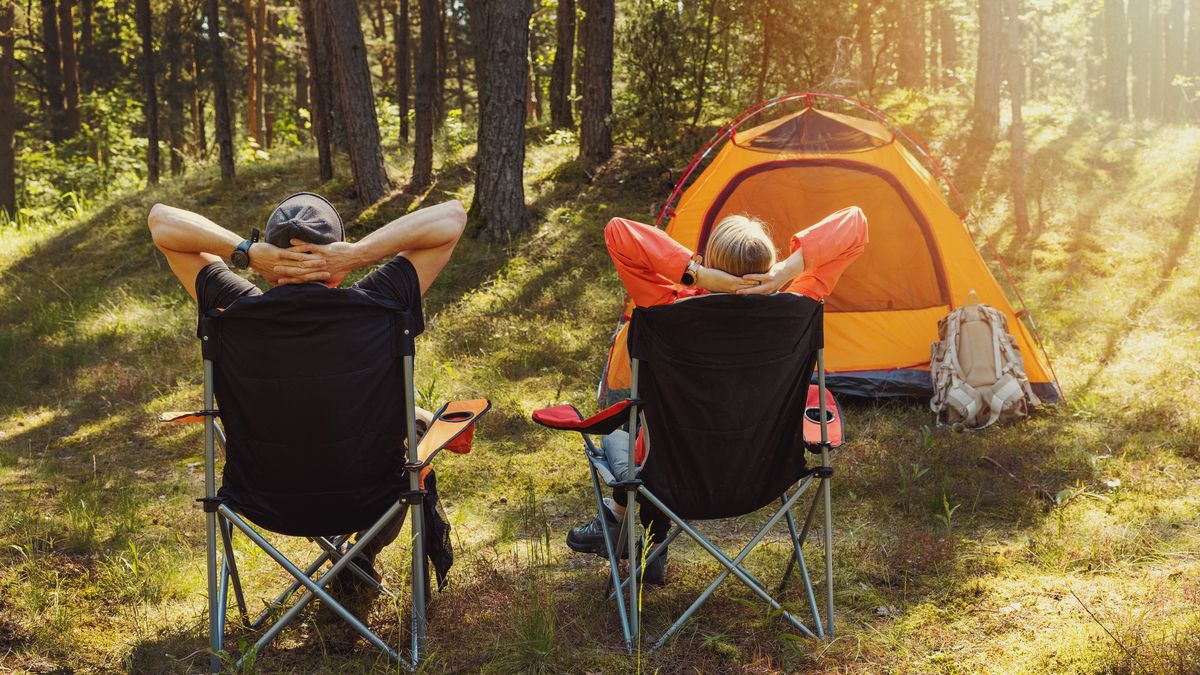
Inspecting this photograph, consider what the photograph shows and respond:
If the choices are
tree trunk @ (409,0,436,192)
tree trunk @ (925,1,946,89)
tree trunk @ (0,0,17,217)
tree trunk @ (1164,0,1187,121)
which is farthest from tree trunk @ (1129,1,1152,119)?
tree trunk @ (0,0,17,217)

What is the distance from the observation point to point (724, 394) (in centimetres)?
284

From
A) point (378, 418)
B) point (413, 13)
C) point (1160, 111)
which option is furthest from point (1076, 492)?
point (1160, 111)

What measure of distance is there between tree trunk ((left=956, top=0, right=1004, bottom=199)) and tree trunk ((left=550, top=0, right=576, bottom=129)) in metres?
5.03

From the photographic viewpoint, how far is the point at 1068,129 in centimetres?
1245

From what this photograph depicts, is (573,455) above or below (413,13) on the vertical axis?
below

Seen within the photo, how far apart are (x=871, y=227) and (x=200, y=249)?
4.33m

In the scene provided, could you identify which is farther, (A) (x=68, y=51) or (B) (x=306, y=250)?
(A) (x=68, y=51)

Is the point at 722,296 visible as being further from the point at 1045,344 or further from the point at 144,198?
the point at 144,198

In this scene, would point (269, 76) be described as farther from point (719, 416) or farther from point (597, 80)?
point (719, 416)

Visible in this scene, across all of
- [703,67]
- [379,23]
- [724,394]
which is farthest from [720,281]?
[379,23]

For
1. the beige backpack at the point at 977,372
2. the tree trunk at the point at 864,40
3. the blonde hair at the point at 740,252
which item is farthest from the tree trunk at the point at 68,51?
the blonde hair at the point at 740,252

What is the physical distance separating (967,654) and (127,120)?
19.8m

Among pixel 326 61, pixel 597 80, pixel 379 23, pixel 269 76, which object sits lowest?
pixel 597 80

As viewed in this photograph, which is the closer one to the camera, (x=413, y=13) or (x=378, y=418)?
(x=378, y=418)
